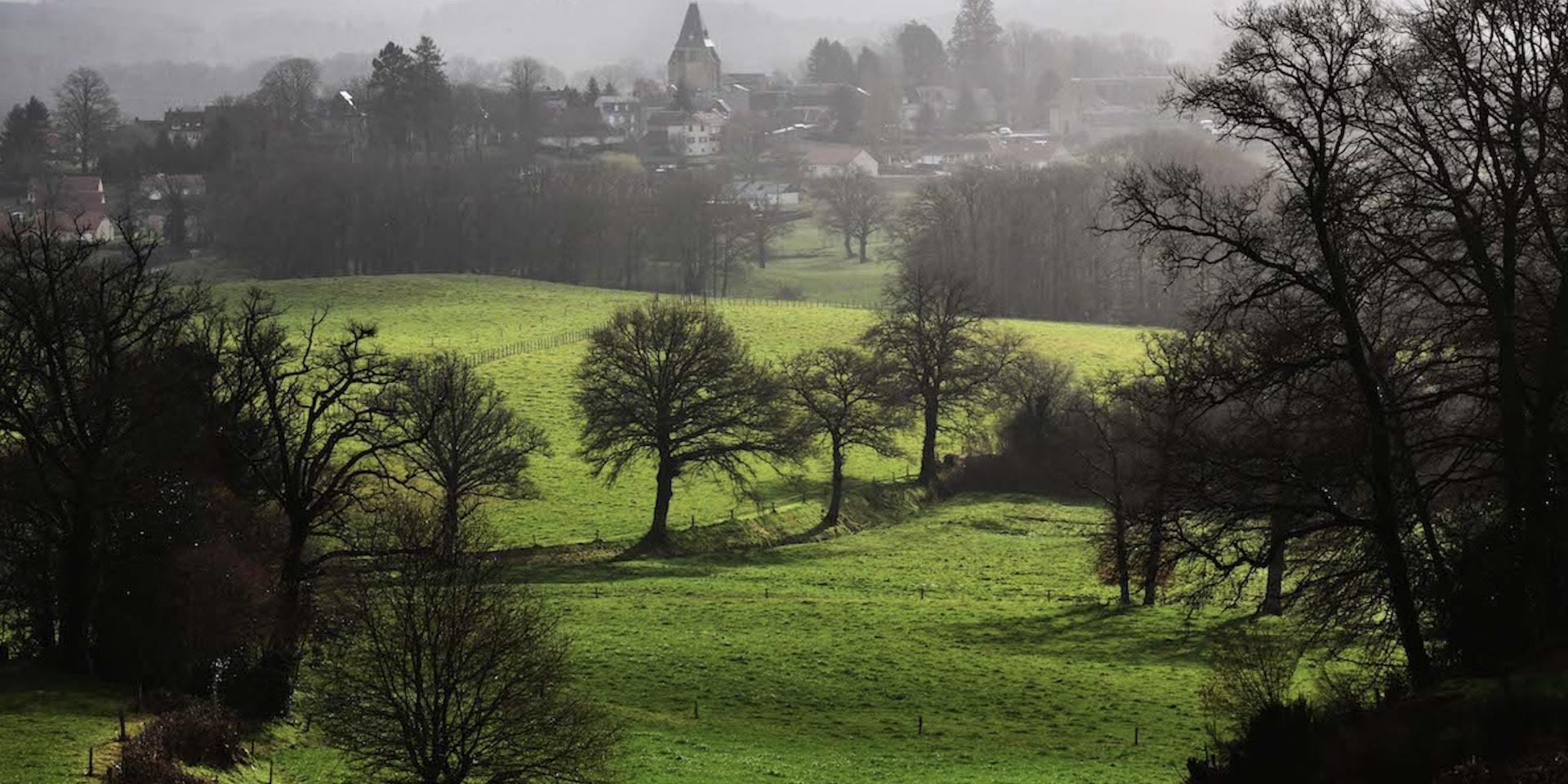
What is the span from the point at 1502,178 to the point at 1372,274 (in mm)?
1640

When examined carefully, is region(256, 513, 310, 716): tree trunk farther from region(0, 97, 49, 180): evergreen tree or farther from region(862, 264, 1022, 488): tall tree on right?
region(0, 97, 49, 180): evergreen tree

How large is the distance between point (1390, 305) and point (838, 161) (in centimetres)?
16957

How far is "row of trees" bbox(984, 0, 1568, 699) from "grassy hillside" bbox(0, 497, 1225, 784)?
33.9ft

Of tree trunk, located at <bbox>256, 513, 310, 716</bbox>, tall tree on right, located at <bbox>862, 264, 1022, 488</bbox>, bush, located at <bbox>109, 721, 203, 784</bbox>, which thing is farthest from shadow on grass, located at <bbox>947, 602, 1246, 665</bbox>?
tall tree on right, located at <bbox>862, 264, 1022, 488</bbox>

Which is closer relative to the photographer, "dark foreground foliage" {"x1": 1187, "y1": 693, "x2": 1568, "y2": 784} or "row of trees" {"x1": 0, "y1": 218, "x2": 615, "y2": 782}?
"dark foreground foliage" {"x1": 1187, "y1": 693, "x2": 1568, "y2": 784}

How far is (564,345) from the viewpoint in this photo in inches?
3024

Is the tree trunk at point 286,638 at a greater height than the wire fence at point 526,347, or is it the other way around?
the wire fence at point 526,347

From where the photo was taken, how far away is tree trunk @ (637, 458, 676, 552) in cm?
5244

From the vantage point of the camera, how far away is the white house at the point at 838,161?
182 m

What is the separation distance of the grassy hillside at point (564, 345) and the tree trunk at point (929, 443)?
4.29 feet

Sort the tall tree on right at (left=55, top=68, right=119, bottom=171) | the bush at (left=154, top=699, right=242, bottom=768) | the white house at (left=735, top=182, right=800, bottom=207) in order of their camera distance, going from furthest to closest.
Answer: the white house at (left=735, top=182, right=800, bottom=207) < the tall tree on right at (left=55, top=68, right=119, bottom=171) < the bush at (left=154, top=699, right=242, bottom=768)

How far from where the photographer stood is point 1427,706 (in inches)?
616

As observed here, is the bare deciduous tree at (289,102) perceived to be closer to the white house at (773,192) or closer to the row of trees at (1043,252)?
the white house at (773,192)

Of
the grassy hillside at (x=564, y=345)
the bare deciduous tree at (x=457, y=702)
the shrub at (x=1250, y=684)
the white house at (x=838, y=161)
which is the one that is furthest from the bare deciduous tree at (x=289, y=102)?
the shrub at (x=1250, y=684)
